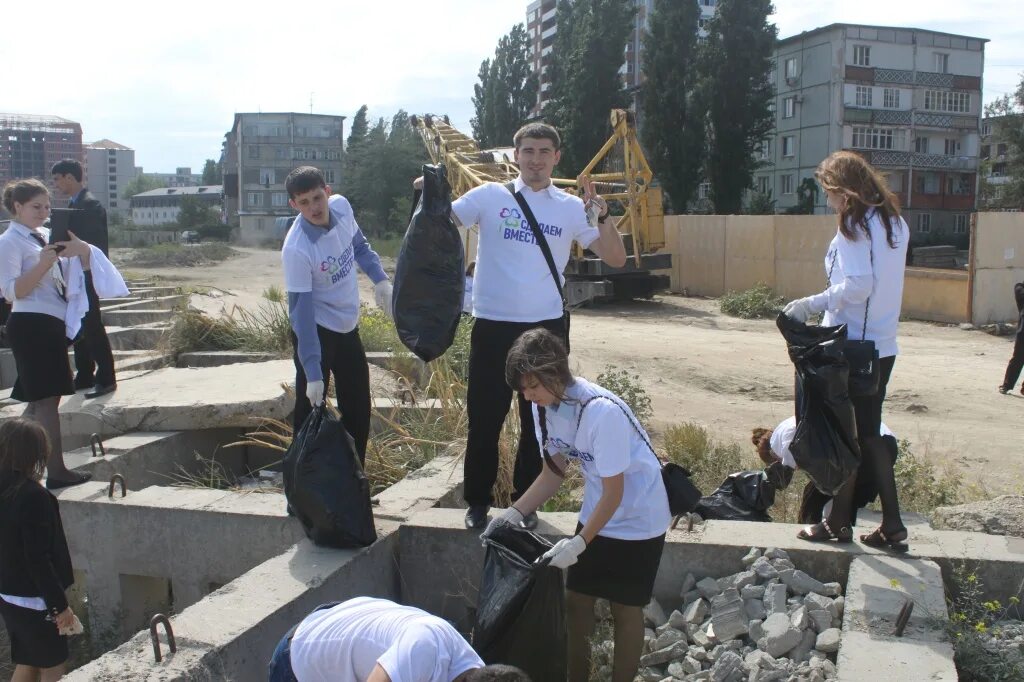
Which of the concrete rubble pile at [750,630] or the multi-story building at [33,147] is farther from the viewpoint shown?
the multi-story building at [33,147]

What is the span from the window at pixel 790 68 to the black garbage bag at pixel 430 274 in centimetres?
4839

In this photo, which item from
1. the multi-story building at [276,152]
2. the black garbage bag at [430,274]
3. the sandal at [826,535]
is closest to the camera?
the sandal at [826,535]

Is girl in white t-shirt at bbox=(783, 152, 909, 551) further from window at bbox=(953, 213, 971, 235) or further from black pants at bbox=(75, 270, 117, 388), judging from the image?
window at bbox=(953, 213, 971, 235)

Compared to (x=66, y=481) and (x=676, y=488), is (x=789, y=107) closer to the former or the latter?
(x=66, y=481)

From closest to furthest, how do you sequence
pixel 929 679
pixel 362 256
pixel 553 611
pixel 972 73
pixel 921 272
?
pixel 929 679 < pixel 553 611 < pixel 362 256 < pixel 921 272 < pixel 972 73

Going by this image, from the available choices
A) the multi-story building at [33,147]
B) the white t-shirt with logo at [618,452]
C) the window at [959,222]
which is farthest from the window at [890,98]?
the white t-shirt with logo at [618,452]

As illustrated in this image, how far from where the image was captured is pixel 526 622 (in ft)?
10.2

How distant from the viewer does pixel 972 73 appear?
49969mm

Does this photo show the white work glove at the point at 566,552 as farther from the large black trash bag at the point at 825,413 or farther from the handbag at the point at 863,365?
the handbag at the point at 863,365

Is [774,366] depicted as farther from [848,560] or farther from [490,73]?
[490,73]

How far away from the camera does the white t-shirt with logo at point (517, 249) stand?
4.02 meters

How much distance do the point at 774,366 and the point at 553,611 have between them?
779cm

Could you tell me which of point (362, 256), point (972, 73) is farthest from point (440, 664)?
point (972, 73)

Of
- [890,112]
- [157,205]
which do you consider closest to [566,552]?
[890,112]
